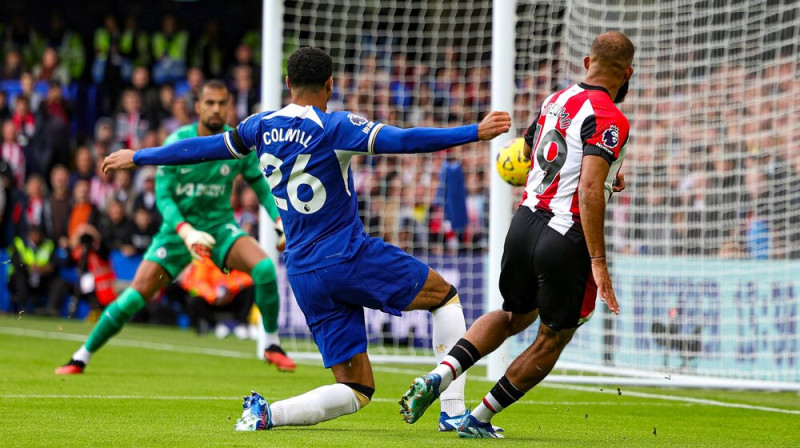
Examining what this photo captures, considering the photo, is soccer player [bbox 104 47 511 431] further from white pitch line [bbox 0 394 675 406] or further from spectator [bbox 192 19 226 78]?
spectator [bbox 192 19 226 78]

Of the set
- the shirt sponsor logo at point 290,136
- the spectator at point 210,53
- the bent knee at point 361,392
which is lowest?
the bent knee at point 361,392

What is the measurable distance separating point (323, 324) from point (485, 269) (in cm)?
720

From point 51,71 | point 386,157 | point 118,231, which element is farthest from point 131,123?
point 386,157

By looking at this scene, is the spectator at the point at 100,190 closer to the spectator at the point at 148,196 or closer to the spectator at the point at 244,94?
the spectator at the point at 148,196

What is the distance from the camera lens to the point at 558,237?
19.3ft

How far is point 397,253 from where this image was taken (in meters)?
6.10

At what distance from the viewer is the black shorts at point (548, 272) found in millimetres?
5859

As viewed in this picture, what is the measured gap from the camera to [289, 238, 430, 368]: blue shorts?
6.00 metres

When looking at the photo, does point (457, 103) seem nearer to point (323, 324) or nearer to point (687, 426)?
point (687, 426)

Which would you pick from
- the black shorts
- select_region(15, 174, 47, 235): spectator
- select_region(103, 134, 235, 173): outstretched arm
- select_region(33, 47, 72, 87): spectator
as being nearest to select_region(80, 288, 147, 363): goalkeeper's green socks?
select_region(103, 134, 235, 173): outstretched arm

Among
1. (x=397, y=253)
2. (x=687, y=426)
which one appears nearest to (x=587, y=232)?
(x=397, y=253)

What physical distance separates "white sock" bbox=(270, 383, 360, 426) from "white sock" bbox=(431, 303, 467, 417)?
616mm

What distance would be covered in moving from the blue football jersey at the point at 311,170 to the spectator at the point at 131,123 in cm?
1278

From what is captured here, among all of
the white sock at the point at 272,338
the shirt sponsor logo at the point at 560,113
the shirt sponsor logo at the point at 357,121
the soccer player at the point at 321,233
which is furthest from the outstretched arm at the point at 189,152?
the white sock at the point at 272,338
